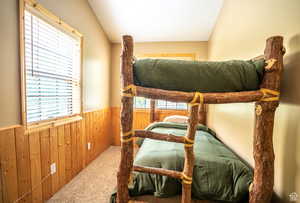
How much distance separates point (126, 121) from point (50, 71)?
142cm

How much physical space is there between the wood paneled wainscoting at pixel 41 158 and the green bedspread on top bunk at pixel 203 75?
135 cm

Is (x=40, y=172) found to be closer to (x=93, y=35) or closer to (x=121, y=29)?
(x=93, y=35)

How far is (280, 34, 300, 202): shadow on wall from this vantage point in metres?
0.87

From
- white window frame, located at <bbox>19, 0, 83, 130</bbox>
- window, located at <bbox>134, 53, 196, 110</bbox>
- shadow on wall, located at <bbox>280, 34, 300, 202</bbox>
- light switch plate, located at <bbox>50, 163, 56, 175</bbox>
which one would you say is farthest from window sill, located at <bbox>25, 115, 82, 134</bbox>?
shadow on wall, located at <bbox>280, 34, 300, 202</bbox>

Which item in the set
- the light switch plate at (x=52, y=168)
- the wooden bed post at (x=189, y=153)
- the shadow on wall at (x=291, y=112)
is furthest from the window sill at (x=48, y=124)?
the shadow on wall at (x=291, y=112)

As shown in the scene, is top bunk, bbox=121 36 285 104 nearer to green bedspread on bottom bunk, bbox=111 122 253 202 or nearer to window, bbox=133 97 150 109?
green bedspread on bottom bunk, bbox=111 122 253 202

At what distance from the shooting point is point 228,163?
1.16 metres

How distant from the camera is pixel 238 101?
35.1 inches

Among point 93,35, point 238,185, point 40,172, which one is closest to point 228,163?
point 238,185

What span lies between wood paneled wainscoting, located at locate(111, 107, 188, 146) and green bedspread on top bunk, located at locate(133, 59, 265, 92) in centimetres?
251

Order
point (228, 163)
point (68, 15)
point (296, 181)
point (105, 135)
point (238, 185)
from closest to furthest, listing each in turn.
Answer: point (296, 181)
point (238, 185)
point (228, 163)
point (68, 15)
point (105, 135)

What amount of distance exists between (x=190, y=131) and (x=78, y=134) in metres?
1.94

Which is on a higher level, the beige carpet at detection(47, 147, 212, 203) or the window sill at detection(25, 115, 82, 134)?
the window sill at detection(25, 115, 82, 134)

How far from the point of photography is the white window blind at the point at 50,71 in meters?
1.46
